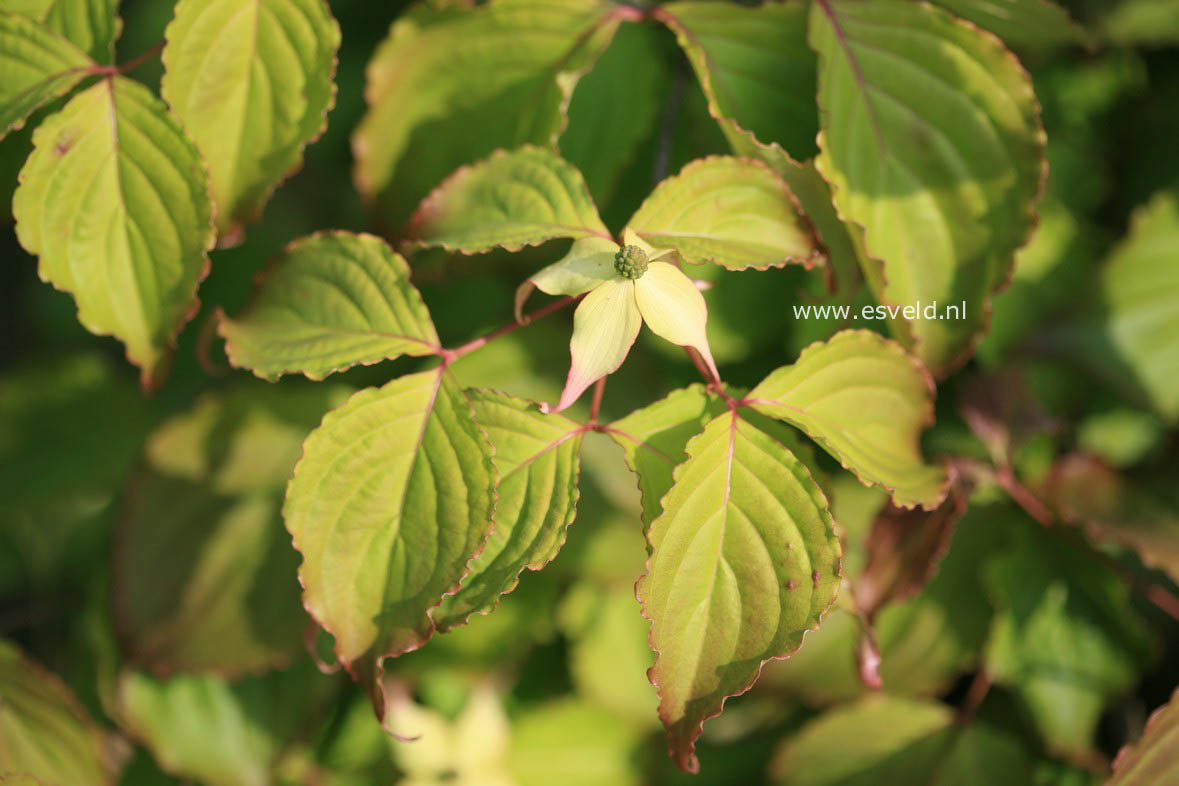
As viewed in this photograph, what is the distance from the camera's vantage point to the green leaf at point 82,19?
2.13 ft

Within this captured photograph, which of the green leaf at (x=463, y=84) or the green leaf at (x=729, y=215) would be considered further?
the green leaf at (x=463, y=84)

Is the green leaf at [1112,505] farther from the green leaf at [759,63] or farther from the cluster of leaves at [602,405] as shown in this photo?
the green leaf at [759,63]

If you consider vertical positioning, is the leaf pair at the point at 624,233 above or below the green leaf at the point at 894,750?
above

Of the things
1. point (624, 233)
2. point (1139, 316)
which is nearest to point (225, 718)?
point (624, 233)

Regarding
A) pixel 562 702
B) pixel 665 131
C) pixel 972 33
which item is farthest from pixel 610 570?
pixel 972 33

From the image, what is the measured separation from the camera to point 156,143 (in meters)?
0.65

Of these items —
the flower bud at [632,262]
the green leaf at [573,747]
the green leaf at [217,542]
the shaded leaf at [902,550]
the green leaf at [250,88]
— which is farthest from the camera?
the green leaf at [573,747]

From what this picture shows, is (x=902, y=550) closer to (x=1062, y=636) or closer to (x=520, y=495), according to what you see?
(x=1062, y=636)

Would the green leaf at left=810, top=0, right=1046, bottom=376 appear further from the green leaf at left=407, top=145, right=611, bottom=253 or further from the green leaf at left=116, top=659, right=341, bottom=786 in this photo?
the green leaf at left=116, top=659, right=341, bottom=786

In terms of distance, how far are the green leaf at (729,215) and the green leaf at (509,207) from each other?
0.14 ft

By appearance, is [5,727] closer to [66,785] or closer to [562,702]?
[66,785]

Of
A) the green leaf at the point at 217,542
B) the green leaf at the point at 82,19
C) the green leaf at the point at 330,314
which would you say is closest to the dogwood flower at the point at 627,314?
the green leaf at the point at 330,314

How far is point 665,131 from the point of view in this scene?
89cm

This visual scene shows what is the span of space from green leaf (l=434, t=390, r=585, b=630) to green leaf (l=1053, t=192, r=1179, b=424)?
0.72 meters
